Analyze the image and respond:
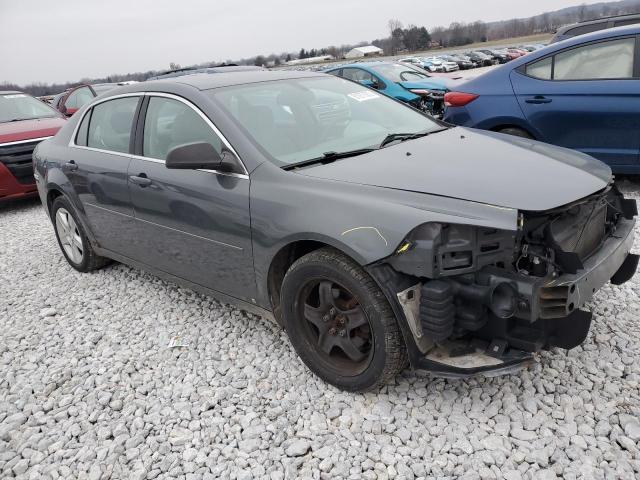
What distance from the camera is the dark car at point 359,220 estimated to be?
223cm

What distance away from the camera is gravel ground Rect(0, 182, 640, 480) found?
7.54ft

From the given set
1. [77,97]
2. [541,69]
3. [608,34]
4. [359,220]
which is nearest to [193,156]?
[359,220]

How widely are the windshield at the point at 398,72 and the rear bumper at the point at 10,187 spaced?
23.0 ft

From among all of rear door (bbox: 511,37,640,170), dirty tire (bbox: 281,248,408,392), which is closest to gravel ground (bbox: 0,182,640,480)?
dirty tire (bbox: 281,248,408,392)

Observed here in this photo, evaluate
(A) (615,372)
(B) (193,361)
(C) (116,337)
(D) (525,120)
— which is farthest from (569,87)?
(C) (116,337)

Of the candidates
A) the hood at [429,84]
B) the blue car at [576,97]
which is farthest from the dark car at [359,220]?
the hood at [429,84]

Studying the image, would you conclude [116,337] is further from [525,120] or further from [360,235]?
[525,120]

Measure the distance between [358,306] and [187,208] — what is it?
50.1 inches

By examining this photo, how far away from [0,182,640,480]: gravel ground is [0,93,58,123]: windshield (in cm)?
616

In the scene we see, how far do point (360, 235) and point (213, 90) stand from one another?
5.03 feet

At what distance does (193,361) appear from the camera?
3.22 metres

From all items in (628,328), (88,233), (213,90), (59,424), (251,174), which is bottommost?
(59,424)

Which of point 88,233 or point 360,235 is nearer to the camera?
point 360,235

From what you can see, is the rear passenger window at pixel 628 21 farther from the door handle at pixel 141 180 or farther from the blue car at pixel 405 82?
the door handle at pixel 141 180
